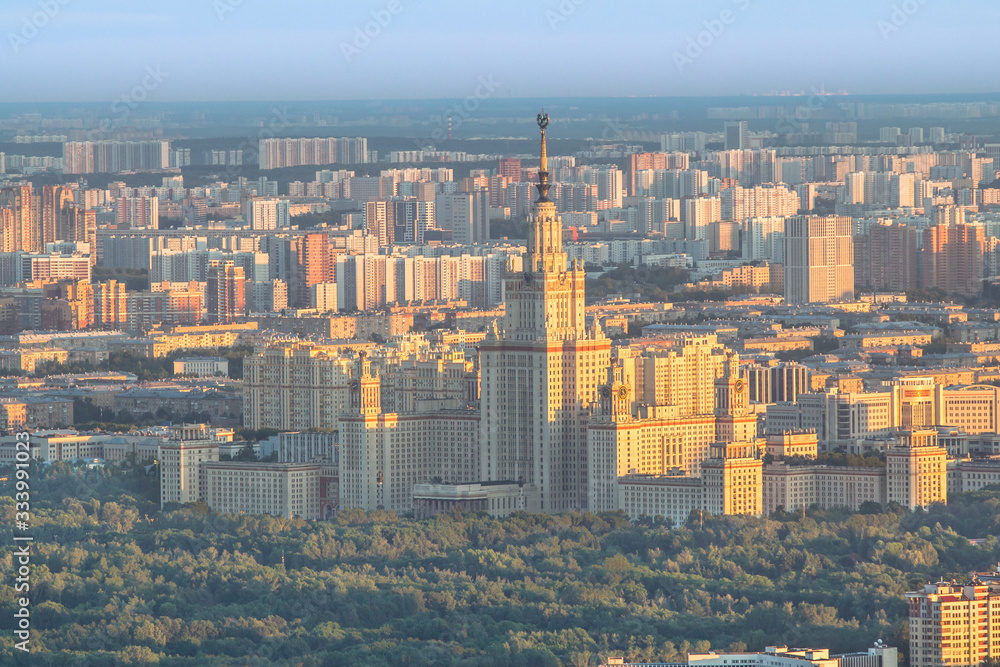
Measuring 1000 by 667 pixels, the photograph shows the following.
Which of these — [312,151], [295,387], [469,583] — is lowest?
[469,583]

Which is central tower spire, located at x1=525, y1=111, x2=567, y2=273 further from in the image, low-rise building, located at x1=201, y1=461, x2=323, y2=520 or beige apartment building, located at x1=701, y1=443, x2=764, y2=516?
low-rise building, located at x1=201, y1=461, x2=323, y2=520

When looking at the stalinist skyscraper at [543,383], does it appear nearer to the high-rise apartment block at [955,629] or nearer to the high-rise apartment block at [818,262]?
the high-rise apartment block at [955,629]

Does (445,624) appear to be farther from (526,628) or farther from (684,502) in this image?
(684,502)

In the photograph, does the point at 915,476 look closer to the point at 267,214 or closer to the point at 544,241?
the point at 544,241

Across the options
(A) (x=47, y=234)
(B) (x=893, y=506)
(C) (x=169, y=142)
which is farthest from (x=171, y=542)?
(C) (x=169, y=142)

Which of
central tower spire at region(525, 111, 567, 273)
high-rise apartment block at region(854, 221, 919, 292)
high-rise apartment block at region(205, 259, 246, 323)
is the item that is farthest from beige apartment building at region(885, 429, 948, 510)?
high-rise apartment block at region(854, 221, 919, 292)

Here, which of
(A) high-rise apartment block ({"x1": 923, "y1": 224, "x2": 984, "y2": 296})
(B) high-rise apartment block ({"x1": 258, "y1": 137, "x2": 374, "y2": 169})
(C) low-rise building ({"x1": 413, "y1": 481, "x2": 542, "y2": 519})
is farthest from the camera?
(B) high-rise apartment block ({"x1": 258, "y1": 137, "x2": 374, "y2": 169})

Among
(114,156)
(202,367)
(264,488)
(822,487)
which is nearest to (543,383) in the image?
(822,487)
